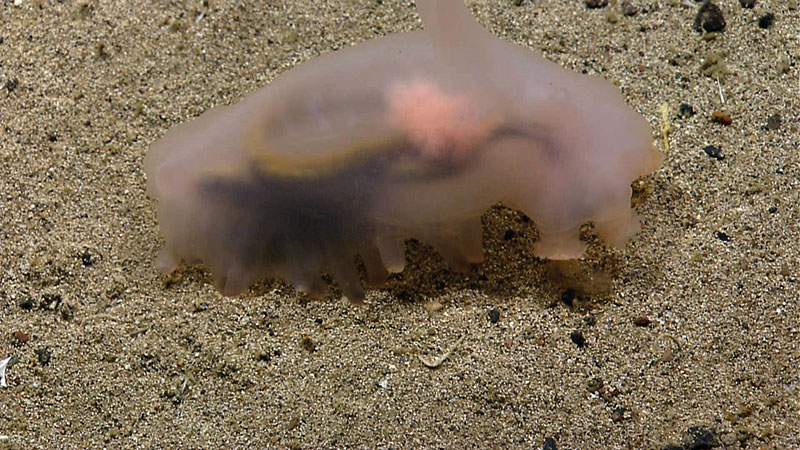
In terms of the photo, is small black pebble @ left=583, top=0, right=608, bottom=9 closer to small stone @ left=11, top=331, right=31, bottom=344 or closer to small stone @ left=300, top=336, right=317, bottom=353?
small stone @ left=300, top=336, right=317, bottom=353

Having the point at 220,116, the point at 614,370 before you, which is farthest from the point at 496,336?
the point at 220,116

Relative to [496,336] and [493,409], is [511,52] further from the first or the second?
[493,409]

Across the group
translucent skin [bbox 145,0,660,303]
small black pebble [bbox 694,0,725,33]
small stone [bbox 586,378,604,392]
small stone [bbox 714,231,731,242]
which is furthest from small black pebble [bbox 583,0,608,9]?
small stone [bbox 586,378,604,392]

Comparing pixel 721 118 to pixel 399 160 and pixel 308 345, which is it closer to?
pixel 399 160

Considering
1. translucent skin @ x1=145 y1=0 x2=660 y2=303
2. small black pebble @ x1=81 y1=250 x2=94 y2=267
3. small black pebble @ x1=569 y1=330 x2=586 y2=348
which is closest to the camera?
translucent skin @ x1=145 y1=0 x2=660 y2=303

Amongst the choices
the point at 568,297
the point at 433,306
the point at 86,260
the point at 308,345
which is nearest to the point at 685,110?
the point at 568,297

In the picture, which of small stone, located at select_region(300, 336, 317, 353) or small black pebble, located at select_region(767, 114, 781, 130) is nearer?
A: small stone, located at select_region(300, 336, 317, 353)
